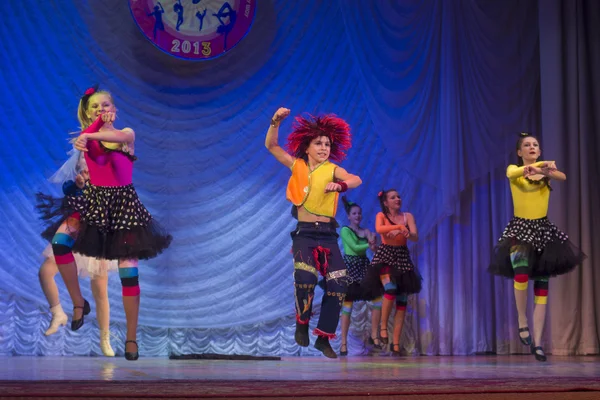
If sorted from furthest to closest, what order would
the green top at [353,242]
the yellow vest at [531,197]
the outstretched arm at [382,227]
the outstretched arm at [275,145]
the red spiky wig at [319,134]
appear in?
the green top at [353,242]
the outstretched arm at [382,227]
the yellow vest at [531,197]
the red spiky wig at [319,134]
the outstretched arm at [275,145]

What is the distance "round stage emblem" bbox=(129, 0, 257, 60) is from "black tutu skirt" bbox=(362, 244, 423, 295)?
8.63 feet

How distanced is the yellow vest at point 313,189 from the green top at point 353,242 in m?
2.78

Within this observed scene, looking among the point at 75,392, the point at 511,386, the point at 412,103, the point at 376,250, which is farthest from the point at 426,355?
the point at 75,392

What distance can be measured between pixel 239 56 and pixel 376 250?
2.44 m

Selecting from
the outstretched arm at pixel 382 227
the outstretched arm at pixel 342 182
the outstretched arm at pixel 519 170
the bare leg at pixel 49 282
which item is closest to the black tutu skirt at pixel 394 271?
the outstretched arm at pixel 382 227

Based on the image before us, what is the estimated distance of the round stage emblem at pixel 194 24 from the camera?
812cm

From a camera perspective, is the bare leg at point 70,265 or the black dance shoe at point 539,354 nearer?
the bare leg at point 70,265

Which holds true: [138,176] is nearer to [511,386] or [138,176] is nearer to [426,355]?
[426,355]

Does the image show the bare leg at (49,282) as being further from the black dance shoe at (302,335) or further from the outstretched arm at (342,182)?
the outstretched arm at (342,182)

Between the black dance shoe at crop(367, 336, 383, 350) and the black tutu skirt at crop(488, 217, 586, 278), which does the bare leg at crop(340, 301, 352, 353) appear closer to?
the black dance shoe at crop(367, 336, 383, 350)

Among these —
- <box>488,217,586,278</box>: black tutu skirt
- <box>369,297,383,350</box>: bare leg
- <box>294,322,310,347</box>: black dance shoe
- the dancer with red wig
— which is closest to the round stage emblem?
the dancer with red wig

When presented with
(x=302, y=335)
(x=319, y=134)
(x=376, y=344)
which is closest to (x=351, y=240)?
(x=376, y=344)

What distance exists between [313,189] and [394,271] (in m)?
2.84

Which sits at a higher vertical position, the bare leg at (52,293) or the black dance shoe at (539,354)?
the bare leg at (52,293)
